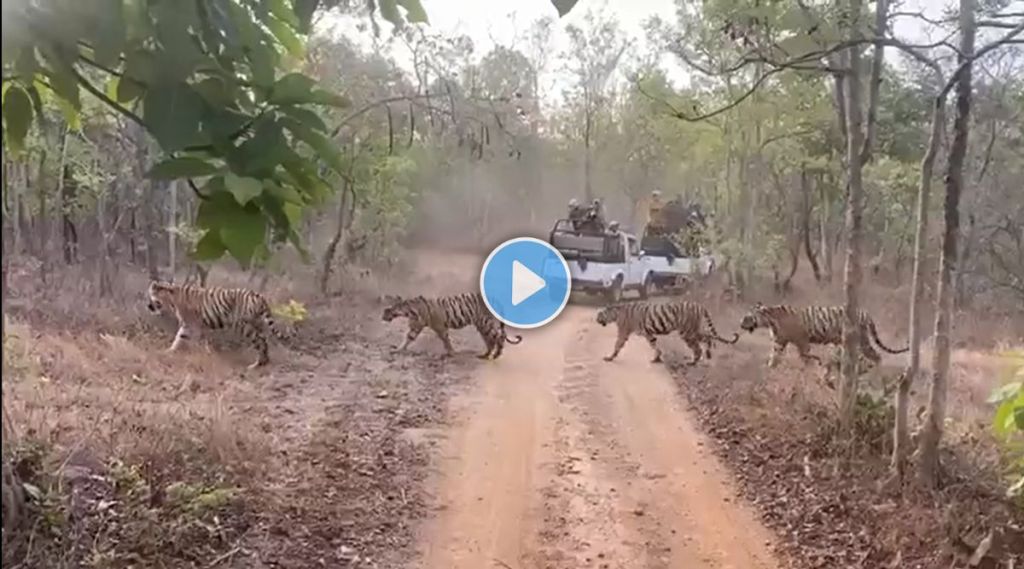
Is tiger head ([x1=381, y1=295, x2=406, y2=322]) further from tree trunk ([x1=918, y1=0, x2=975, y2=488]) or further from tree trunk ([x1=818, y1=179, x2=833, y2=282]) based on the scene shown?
tree trunk ([x1=918, y1=0, x2=975, y2=488])

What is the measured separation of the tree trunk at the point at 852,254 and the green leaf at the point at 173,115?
1679 mm

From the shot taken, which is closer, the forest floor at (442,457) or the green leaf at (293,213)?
the green leaf at (293,213)

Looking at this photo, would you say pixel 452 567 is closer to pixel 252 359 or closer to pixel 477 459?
pixel 477 459

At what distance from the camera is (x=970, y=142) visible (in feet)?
5.54

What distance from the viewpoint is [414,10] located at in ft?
2.02

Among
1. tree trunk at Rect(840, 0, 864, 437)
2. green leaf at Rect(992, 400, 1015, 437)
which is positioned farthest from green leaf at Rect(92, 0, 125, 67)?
tree trunk at Rect(840, 0, 864, 437)

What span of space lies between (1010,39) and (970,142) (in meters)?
0.36

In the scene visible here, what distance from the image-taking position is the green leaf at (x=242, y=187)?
0.42m

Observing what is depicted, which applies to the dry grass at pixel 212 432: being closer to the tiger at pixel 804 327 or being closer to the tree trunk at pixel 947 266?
the tiger at pixel 804 327

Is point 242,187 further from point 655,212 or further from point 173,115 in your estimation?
point 655,212

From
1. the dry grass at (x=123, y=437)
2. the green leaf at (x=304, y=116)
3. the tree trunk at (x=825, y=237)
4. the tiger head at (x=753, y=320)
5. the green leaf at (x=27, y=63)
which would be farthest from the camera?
the tiger head at (x=753, y=320)

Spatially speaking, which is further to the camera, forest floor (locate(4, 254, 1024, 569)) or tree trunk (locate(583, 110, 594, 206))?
tree trunk (locate(583, 110, 594, 206))

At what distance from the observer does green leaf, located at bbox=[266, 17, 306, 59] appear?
1.99 ft

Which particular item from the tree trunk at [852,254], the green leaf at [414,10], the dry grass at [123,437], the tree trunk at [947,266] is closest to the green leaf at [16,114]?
the green leaf at [414,10]
